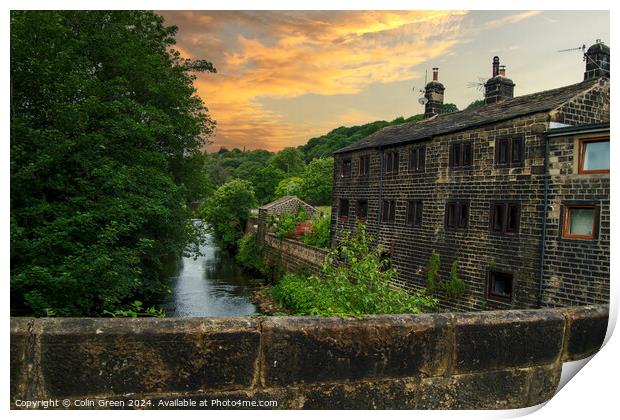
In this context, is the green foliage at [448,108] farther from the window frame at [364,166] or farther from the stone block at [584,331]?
the stone block at [584,331]

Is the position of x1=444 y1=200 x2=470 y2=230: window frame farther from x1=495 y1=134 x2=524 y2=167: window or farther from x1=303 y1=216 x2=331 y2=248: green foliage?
x1=303 y1=216 x2=331 y2=248: green foliage

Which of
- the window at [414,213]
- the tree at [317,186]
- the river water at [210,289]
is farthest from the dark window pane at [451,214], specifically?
the tree at [317,186]

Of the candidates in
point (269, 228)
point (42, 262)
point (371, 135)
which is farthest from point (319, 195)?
point (42, 262)

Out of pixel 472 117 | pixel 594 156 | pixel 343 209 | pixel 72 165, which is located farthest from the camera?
pixel 343 209

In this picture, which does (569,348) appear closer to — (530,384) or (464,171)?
(530,384)

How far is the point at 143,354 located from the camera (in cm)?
225

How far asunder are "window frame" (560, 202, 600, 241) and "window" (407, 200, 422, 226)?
4920 millimetres

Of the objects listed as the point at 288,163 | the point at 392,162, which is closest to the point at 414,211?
the point at 392,162

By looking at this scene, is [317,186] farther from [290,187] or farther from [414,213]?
[414,213]

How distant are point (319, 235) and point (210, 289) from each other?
23.1 feet

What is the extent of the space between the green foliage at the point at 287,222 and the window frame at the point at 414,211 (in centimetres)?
1110

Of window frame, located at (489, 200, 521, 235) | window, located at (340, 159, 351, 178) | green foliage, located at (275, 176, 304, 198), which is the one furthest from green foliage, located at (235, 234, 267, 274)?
window frame, located at (489, 200, 521, 235)

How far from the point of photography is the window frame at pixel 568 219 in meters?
10.0

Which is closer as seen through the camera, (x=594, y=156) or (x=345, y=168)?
(x=594, y=156)
